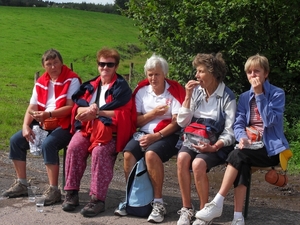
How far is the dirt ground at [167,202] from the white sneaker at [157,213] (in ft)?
0.22

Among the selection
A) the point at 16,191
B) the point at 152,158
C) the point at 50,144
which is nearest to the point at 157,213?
the point at 152,158

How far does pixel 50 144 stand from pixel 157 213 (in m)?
1.38

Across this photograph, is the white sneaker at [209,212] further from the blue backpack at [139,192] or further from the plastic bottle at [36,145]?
the plastic bottle at [36,145]

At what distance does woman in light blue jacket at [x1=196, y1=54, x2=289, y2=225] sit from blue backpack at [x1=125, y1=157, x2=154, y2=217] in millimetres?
618

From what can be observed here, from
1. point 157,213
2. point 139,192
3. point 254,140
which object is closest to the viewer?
point 254,140

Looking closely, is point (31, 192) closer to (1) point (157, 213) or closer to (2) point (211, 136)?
(1) point (157, 213)

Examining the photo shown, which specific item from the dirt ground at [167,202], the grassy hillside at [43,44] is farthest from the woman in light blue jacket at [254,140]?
the grassy hillside at [43,44]

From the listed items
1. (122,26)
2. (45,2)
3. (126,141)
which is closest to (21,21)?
(122,26)

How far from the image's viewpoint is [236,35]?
30.0 feet

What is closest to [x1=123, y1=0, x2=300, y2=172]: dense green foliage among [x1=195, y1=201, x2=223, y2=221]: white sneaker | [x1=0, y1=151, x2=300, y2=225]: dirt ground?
[x1=0, y1=151, x2=300, y2=225]: dirt ground

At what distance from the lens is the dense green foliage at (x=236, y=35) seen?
9.01 m

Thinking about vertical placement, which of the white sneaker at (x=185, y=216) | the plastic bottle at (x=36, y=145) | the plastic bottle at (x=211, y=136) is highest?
the plastic bottle at (x=211, y=136)

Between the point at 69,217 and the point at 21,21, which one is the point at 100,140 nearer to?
the point at 69,217

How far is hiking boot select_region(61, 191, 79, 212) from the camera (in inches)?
219
